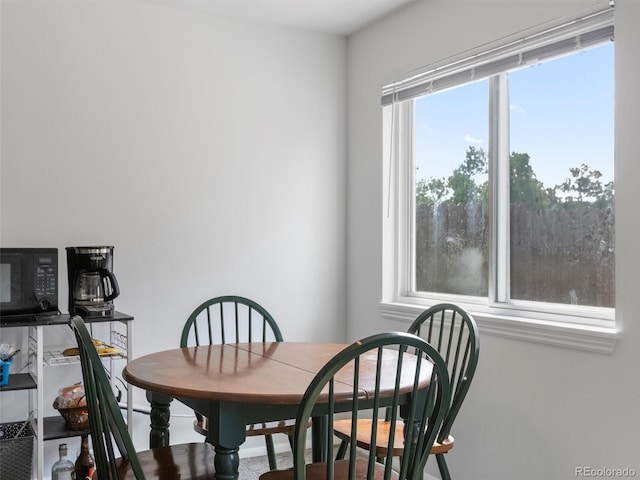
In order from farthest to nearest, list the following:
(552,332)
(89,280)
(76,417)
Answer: (89,280) → (76,417) → (552,332)

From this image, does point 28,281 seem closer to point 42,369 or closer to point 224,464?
point 42,369

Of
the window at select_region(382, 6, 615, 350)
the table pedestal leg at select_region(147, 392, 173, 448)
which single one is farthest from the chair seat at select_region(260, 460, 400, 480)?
the window at select_region(382, 6, 615, 350)

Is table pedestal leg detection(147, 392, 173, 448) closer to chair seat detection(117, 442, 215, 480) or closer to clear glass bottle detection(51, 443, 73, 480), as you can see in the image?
chair seat detection(117, 442, 215, 480)

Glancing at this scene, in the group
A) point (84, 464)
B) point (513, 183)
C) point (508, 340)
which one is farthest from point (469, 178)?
point (84, 464)

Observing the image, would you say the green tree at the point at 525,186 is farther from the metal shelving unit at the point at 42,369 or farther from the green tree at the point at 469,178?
the metal shelving unit at the point at 42,369

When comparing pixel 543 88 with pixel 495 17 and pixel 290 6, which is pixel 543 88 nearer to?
pixel 495 17

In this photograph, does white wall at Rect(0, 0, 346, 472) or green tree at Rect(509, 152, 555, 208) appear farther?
white wall at Rect(0, 0, 346, 472)

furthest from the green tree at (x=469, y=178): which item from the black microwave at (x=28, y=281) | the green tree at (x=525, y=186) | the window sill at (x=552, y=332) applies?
the black microwave at (x=28, y=281)

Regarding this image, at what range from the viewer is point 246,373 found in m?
2.04

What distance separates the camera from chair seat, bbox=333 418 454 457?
2219 mm

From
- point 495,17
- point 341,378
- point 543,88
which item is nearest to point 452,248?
point 543,88

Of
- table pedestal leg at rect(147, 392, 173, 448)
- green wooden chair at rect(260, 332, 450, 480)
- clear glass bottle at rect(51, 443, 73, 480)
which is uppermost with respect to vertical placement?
green wooden chair at rect(260, 332, 450, 480)

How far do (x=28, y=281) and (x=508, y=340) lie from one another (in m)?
2.05

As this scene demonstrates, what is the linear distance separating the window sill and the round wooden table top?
565mm
